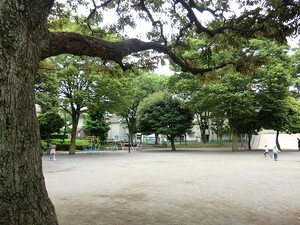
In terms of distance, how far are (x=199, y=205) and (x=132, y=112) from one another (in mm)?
38203

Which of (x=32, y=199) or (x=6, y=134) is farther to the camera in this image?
(x=32, y=199)

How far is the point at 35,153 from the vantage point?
3164 mm

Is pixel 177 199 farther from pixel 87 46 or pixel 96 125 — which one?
pixel 96 125

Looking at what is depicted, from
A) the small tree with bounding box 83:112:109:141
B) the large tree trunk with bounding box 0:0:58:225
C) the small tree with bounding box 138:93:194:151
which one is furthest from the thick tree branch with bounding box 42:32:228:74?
the small tree with bounding box 83:112:109:141

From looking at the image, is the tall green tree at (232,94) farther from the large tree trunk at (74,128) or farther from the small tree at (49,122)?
the small tree at (49,122)

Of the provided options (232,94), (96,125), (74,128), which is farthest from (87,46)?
(96,125)

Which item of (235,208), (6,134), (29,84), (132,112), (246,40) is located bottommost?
(235,208)

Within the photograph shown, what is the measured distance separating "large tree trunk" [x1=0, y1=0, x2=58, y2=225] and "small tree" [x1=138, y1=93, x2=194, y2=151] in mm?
27287

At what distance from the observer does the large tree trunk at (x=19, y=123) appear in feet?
9.42

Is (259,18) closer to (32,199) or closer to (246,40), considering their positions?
(246,40)

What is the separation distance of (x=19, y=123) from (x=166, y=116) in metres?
27.9

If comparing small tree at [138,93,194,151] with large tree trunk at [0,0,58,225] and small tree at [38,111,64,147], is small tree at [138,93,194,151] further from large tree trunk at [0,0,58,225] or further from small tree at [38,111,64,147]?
large tree trunk at [0,0,58,225]

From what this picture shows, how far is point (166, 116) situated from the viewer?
3067 centimetres

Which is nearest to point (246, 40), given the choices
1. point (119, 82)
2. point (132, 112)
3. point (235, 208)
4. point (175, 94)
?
point (235, 208)
